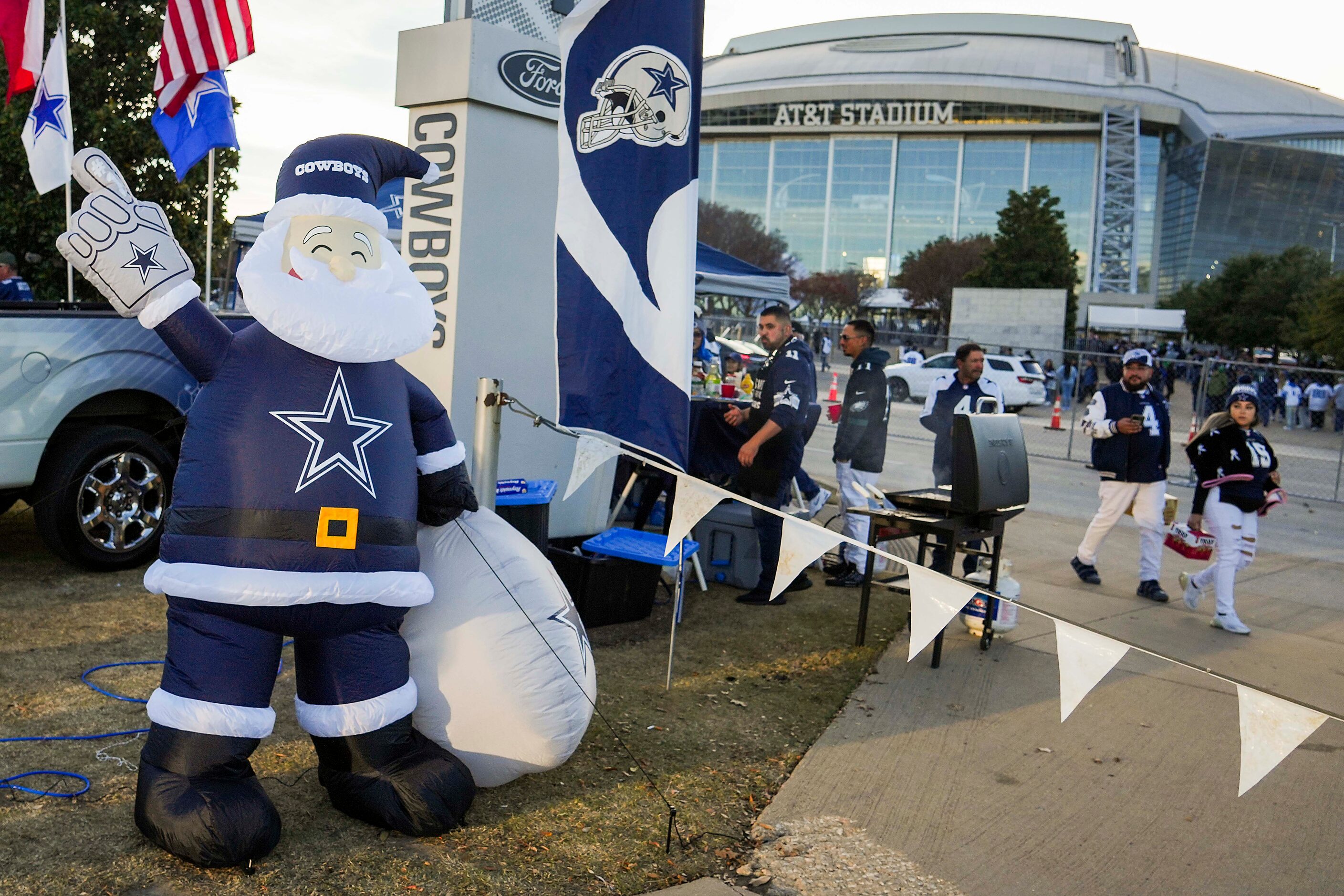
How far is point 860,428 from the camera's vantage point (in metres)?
7.37

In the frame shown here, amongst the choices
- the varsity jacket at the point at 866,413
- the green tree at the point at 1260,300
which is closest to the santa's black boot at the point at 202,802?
the varsity jacket at the point at 866,413

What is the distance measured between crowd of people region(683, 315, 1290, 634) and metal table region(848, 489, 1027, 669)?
0.73 ft

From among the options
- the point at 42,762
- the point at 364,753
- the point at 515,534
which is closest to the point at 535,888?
the point at 364,753

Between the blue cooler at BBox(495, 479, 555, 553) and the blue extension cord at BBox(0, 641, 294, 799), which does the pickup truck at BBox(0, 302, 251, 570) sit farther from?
the blue cooler at BBox(495, 479, 555, 553)

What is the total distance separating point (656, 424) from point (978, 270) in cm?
4613

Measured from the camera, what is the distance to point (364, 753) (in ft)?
10.2

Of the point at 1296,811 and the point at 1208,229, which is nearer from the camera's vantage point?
the point at 1296,811

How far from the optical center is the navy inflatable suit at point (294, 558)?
2.88 m

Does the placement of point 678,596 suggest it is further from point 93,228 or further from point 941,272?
point 941,272

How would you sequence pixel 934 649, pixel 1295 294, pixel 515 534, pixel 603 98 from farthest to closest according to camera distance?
pixel 1295 294 → pixel 934 649 → pixel 603 98 → pixel 515 534

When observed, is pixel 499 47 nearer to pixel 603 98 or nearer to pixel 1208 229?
pixel 603 98

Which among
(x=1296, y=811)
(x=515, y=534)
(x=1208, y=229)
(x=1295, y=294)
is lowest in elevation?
(x=1296, y=811)

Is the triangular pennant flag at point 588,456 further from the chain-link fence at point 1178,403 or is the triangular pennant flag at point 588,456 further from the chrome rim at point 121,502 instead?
the chain-link fence at point 1178,403

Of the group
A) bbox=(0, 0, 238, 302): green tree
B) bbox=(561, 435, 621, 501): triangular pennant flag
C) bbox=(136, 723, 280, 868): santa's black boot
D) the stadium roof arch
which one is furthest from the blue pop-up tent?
the stadium roof arch
